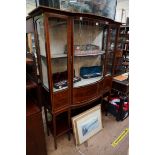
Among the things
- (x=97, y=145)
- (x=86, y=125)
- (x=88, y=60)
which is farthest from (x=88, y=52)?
(x=97, y=145)

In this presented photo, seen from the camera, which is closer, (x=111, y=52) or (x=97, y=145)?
(x=97, y=145)

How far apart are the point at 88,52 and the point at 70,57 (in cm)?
43

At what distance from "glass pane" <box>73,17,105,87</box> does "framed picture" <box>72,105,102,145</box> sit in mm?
494

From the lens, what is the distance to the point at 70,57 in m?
1.50

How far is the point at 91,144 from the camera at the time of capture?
6.22ft

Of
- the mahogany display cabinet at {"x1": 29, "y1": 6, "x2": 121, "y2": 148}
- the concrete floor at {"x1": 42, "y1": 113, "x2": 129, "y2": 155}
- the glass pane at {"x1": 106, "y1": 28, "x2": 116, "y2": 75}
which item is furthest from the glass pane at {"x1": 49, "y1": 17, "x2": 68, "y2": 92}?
the concrete floor at {"x1": 42, "y1": 113, "x2": 129, "y2": 155}

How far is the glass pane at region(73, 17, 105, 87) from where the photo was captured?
1822mm

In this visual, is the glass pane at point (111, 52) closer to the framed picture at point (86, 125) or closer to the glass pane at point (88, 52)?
the glass pane at point (88, 52)

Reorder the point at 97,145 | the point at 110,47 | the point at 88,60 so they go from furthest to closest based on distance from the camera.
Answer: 1. the point at 88,60
2. the point at 110,47
3. the point at 97,145

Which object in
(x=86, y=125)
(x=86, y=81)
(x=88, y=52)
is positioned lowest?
(x=86, y=125)

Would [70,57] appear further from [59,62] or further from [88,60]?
[88,60]

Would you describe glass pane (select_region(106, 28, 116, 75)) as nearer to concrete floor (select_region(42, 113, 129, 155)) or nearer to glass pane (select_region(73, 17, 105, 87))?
glass pane (select_region(73, 17, 105, 87))
